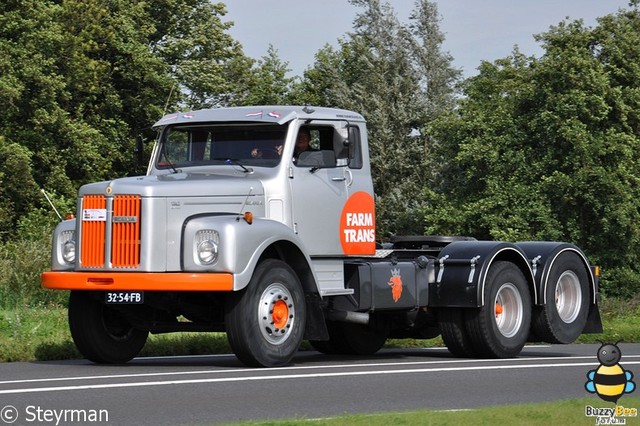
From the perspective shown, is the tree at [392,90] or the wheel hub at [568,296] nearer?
the wheel hub at [568,296]

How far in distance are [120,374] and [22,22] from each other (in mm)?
40925

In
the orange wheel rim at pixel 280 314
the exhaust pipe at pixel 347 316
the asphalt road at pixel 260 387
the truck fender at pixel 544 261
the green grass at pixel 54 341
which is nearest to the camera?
the asphalt road at pixel 260 387

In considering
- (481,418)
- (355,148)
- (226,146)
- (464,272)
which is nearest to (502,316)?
(464,272)

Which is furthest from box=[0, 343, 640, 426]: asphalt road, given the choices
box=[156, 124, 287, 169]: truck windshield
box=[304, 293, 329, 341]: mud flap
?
box=[156, 124, 287, 169]: truck windshield

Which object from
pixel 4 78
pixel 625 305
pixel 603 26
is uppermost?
pixel 603 26

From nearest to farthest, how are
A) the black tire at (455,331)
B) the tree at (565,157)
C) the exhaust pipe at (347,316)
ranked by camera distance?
the exhaust pipe at (347,316)
the black tire at (455,331)
the tree at (565,157)

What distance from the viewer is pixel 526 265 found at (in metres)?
17.1

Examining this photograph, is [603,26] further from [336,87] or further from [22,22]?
[22,22]

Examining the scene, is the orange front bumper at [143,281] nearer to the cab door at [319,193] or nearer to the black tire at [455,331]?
the cab door at [319,193]

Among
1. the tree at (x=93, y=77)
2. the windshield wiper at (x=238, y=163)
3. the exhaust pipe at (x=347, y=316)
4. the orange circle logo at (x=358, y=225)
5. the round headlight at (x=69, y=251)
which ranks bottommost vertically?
the exhaust pipe at (x=347, y=316)

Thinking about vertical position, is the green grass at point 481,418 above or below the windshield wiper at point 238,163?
below

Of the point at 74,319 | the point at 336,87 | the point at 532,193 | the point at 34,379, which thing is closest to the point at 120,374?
the point at 34,379

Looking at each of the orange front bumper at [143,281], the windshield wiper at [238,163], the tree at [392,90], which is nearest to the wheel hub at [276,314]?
the orange front bumper at [143,281]

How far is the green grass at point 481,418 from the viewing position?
29.8ft
